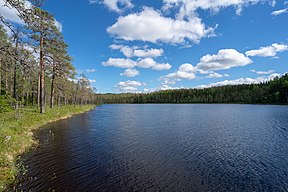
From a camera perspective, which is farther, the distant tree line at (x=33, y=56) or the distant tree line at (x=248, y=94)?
the distant tree line at (x=248, y=94)

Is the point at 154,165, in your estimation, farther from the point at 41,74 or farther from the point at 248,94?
the point at 248,94

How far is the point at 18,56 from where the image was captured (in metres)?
8.83

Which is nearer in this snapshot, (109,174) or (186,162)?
(109,174)

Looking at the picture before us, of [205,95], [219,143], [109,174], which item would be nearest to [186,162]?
[109,174]

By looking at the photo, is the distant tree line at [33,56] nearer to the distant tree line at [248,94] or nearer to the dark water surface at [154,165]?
the dark water surface at [154,165]

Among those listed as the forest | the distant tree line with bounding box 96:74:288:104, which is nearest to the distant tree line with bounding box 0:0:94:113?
the forest

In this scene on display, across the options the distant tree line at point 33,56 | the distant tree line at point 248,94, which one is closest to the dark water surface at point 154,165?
the distant tree line at point 33,56

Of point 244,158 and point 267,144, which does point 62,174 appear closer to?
point 244,158

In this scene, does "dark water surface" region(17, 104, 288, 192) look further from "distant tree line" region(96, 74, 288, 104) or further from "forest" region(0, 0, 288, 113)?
"distant tree line" region(96, 74, 288, 104)

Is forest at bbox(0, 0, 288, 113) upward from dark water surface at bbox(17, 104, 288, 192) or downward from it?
upward

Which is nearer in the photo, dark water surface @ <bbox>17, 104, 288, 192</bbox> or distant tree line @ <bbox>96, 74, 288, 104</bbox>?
dark water surface @ <bbox>17, 104, 288, 192</bbox>

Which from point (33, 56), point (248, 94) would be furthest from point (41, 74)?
point (248, 94)

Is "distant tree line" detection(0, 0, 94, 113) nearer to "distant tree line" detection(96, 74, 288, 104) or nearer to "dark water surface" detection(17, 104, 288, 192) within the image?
"dark water surface" detection(17, 104, 288, 192)

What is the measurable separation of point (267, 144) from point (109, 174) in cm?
1692
